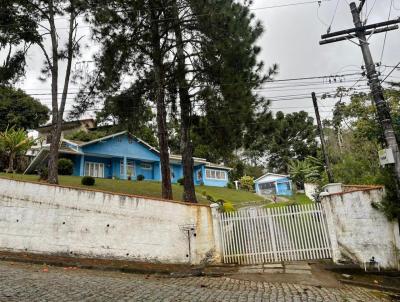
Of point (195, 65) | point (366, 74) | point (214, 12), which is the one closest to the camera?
point (366, 74)

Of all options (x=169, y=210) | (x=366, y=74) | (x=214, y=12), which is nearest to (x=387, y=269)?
(x=366, y=74)

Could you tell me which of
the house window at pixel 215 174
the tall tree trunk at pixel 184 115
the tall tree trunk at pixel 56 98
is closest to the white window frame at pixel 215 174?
the house window at pixel 215 174

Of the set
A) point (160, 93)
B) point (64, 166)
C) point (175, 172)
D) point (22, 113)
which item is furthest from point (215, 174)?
point (160, 93)

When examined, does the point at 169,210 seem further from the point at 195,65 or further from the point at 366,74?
the point at 366,74

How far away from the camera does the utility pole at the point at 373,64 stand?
876 cm

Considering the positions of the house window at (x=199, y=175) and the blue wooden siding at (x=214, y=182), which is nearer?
the house window at (x=199, y=175)

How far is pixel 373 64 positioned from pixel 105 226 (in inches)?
360

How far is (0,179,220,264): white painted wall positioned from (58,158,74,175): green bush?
1544 cm

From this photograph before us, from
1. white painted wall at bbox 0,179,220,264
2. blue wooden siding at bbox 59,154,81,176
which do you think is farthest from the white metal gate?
blue wooden siding at bbox 59,154,81,176

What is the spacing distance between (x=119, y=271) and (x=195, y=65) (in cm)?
805

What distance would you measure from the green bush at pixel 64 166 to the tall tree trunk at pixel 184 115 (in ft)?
49.4

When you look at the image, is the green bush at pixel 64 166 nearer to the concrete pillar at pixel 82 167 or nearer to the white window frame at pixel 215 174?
the concrete pillar at pixel 82 167

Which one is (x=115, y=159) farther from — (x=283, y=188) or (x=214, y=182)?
(x=283, y=188)

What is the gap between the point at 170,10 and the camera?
12422 mm
